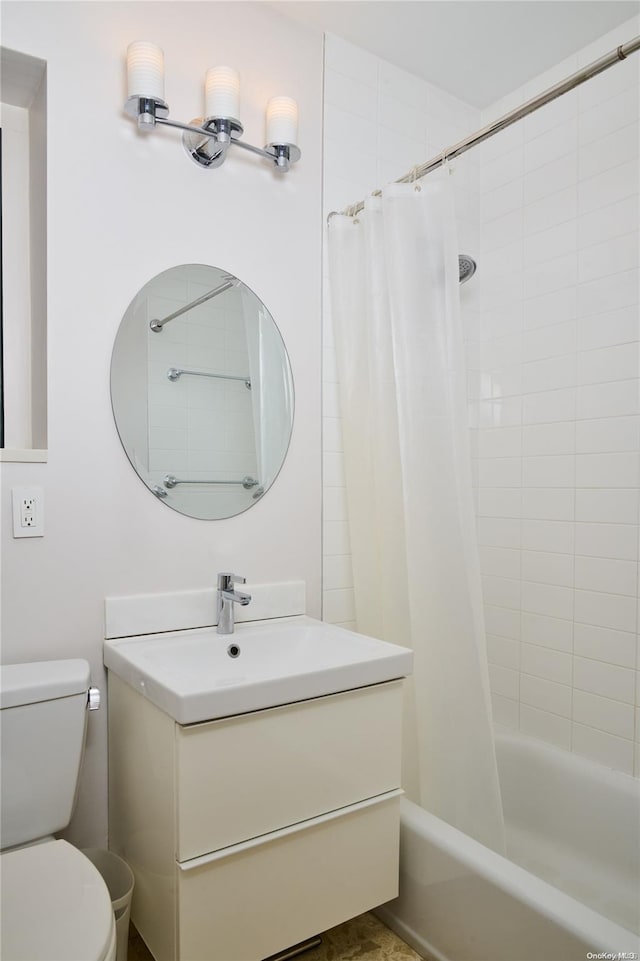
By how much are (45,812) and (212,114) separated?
178 centimetres

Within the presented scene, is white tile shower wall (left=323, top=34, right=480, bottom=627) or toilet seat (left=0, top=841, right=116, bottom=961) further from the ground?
white tile shower wall (left=323, top=34, right=480, bottom=627)

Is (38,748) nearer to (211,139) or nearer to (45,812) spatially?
(45,812)

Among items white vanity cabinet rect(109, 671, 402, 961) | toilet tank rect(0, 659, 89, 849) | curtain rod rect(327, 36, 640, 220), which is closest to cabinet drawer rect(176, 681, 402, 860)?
white vanity cabinet rect(109, 671, 402, 961)

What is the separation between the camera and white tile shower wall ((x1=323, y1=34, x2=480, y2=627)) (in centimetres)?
209

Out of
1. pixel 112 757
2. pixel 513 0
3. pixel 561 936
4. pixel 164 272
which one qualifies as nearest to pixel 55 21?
pixel 164 272

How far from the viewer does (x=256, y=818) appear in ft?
4.39

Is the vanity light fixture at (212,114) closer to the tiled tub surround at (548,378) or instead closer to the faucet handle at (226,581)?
the tiled tub surround at (548,378)

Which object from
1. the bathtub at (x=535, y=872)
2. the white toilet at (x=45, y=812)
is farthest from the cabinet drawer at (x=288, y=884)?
the white toilet at (x=45, y=812)

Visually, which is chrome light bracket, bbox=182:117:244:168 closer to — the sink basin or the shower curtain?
the shower curtain

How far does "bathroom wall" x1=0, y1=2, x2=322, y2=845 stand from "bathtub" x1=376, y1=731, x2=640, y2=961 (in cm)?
85

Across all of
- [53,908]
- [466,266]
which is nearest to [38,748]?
[53,908]

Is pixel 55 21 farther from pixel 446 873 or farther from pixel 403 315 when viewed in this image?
pixel 446 873

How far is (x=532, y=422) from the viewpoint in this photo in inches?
88.3

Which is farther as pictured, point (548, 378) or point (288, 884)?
point (548, 378)
